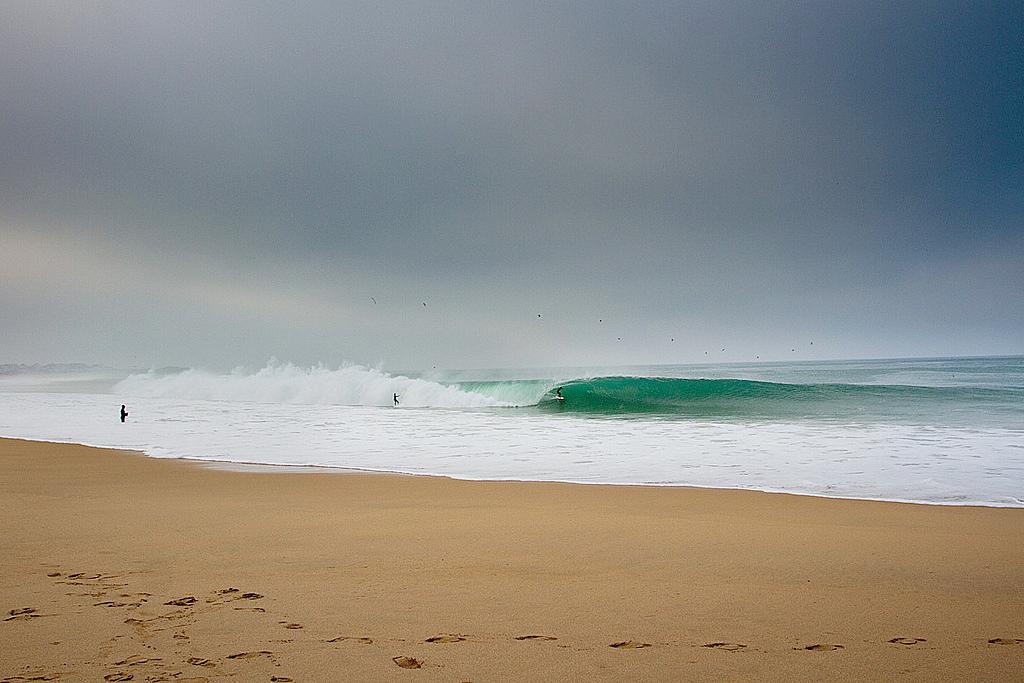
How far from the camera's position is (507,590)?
12.8 ft

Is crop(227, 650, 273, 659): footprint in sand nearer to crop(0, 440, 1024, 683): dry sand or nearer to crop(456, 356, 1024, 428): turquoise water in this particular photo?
crop(0, 440, 1024, 683): dry sand

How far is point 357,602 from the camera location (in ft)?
12.0

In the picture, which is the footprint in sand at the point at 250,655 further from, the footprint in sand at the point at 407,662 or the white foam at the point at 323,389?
the white foam at the point at 323,389

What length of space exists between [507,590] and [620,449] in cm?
908

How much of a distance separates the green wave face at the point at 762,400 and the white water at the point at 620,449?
18.6 ft

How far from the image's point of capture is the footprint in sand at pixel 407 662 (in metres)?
2.80

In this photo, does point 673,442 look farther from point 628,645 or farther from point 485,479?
point 628,645

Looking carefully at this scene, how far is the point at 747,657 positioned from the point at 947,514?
16.0 ft

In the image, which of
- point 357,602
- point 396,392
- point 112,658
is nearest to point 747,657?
point 357,602

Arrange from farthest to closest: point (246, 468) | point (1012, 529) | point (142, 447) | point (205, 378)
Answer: point (205, 378) → point (142, 447) → point (246, 468) → point (1012, 529)

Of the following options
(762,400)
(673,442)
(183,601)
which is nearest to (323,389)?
(762,400)

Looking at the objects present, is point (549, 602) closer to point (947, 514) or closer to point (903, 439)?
point (947, 514)

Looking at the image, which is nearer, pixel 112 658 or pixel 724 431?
pixel 112 658

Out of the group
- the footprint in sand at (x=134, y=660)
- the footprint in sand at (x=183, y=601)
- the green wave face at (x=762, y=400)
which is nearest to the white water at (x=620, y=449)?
the green wave face at (x=762, y=400)
